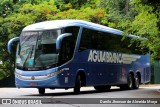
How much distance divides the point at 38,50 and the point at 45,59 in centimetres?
53

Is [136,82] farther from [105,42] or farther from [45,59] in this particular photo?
[45,59]

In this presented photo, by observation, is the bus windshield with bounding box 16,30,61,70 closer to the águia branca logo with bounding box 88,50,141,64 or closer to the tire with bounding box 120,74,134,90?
the águia branca logo with bounding box 88,50,141,64

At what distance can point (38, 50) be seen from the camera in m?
19.7

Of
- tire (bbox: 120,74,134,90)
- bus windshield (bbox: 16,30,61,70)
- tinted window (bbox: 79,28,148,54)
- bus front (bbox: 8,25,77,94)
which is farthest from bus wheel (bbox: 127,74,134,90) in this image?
bus windshield (bbox: 16,30,61,70)

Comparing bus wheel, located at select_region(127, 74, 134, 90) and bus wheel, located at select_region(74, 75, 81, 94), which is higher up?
bus wheel, located at select_region(74, 75, 81, 94)

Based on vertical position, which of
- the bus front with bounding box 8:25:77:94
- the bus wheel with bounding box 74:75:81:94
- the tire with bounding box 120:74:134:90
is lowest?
the tire with bounding box 120:74:134:90

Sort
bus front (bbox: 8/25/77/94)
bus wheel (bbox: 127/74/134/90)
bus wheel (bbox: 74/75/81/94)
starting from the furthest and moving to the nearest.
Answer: bus wheel (bbox: 127/74/134/90), bus wheel (bbox: 74/75/81/94), bus front (bbox: 8/25/77/94)

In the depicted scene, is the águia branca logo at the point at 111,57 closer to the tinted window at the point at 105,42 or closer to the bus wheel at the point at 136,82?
the tinted window at the point at 105,42

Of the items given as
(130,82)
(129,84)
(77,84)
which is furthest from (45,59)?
(130,82)

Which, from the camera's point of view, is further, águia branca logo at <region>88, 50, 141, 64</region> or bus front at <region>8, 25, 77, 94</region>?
águia branca logo at <region>88, 50, 141, 64</region>

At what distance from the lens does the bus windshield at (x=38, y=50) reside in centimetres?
1958

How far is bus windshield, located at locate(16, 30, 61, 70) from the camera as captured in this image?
19.6 metres

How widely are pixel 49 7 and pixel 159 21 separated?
2494cm

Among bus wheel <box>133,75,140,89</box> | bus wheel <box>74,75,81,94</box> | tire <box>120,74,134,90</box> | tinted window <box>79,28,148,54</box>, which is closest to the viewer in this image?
bus wheel <box>74,75,81,94</box>
